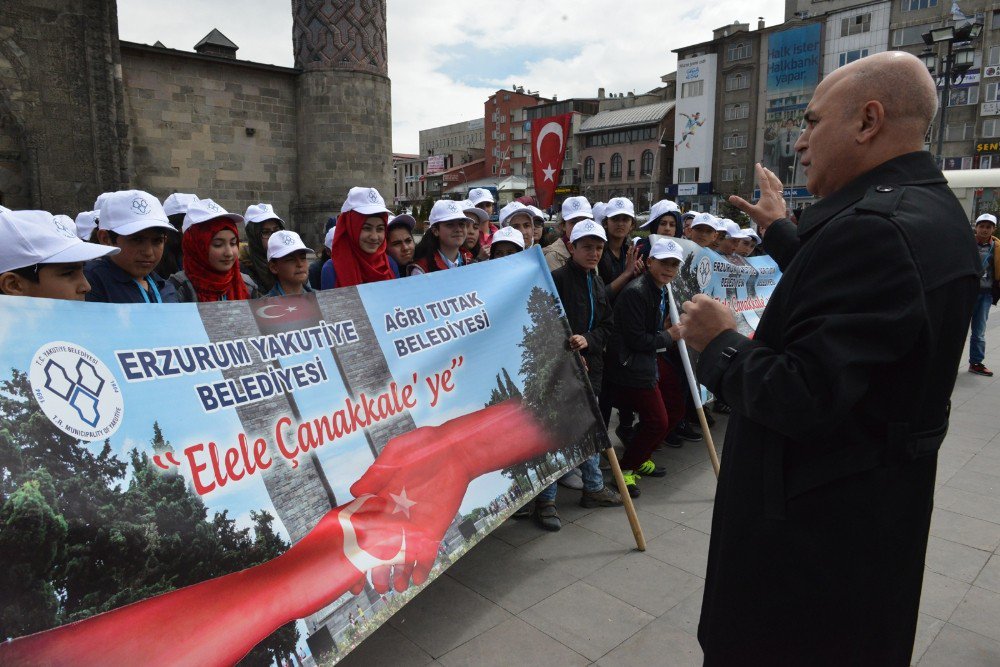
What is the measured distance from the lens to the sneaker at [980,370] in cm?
815

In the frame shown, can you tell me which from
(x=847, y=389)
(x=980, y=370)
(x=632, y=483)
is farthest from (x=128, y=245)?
(x=980, y=370)

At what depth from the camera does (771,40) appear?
4978 centimetres

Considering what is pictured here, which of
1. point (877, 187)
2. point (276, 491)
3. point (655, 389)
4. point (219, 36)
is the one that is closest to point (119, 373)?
point (276, 491)

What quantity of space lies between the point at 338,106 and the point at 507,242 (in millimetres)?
14379

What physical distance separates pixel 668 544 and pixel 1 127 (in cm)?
1515

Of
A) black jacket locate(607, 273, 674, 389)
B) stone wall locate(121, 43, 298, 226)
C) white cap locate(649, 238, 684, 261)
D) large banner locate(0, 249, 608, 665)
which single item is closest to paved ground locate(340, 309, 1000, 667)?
large banner locate(0, 249, 608, 665)

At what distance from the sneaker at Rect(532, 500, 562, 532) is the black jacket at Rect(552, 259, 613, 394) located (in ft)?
2.83

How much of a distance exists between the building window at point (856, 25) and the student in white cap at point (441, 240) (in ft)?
176

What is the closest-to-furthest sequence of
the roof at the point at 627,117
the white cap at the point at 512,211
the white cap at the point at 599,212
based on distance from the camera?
the white cap at the point at 599,212, the white cap at the point at 512,211, the roof at the point at 627,117

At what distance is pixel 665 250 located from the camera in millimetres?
4547

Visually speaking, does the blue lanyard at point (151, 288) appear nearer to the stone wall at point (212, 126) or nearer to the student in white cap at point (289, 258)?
the student in white cap at point (289, 258)

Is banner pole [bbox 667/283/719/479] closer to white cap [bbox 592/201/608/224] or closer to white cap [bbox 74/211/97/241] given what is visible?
white cap [bbox 592/201/608/224]

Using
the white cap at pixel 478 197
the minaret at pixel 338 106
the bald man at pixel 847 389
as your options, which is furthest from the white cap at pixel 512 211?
the minaret at pixel 338 106

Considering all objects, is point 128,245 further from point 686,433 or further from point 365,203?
point 686,433
